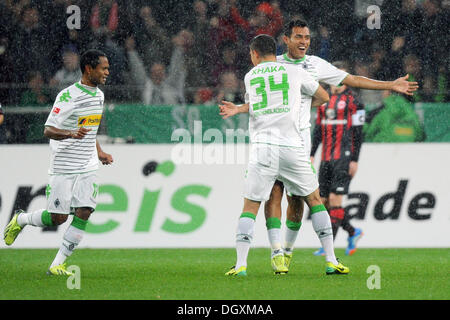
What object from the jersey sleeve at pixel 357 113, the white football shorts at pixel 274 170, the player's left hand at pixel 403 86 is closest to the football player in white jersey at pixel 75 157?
the white football shorts at pixel 274 170

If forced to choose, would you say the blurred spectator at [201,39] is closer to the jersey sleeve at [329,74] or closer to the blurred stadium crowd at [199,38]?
the blurred stadium crowd at [199,38]

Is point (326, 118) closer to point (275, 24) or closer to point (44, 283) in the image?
point (275, 24)

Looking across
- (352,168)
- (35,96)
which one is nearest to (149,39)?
(35,96)

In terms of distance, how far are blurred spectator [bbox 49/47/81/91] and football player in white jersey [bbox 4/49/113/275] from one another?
4.30 metres

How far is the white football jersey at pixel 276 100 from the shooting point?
24.7ft

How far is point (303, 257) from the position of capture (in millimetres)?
9867

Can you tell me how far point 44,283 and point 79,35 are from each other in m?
6.30

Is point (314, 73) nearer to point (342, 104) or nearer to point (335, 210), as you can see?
point (342, 104)

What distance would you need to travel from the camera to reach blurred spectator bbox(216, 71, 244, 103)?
12.0 meters

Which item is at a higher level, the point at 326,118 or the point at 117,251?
the point at 326,118

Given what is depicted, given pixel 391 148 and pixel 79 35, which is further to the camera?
pixel 79 35

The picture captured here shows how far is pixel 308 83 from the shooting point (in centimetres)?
765

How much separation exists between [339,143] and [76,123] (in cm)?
348
